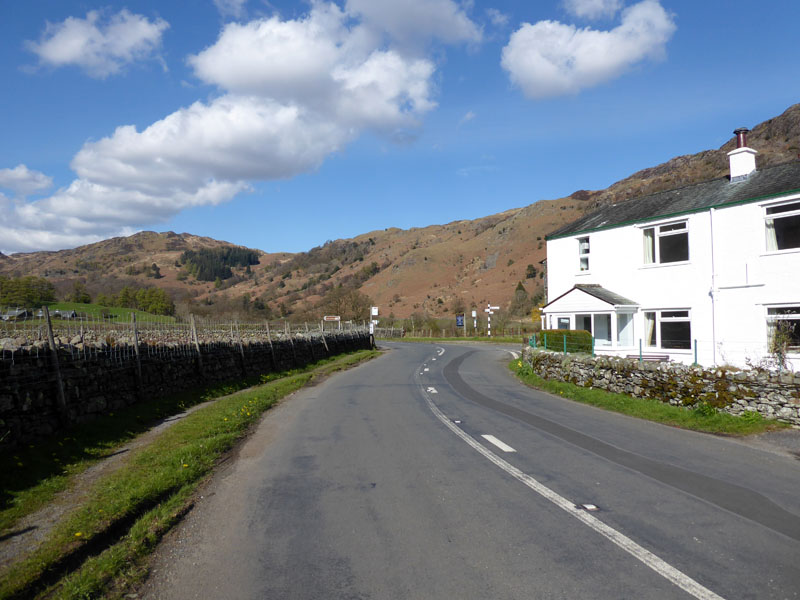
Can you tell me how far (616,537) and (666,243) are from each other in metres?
19.7

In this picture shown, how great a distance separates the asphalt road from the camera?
14.0ft

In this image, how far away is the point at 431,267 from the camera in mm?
127938

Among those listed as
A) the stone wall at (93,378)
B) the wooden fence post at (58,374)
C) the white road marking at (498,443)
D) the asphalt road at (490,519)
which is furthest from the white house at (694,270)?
the wooden fence post at (58,374)

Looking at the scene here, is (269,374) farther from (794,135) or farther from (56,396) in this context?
(794,135)

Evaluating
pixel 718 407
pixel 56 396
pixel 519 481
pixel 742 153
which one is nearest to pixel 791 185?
pixel 742 153

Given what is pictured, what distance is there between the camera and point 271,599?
404cm

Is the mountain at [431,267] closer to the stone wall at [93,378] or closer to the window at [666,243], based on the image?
the stone wall at [93,378]

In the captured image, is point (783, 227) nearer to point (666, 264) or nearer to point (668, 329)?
point (666, 264)

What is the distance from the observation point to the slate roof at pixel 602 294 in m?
22.6

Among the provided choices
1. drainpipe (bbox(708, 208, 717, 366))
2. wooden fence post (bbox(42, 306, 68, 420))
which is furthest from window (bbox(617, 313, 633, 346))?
wooden fence post (bbox(42, 306, 68, 420))

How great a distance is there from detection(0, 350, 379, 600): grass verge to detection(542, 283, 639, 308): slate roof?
16896mm

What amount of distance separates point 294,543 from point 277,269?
19909 centimetres

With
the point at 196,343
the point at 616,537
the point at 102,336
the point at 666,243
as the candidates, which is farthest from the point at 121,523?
the point at 666,243

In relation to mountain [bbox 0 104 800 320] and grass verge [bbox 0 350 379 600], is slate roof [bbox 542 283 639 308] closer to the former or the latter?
grass verge [bbox 0 350 379 600]
